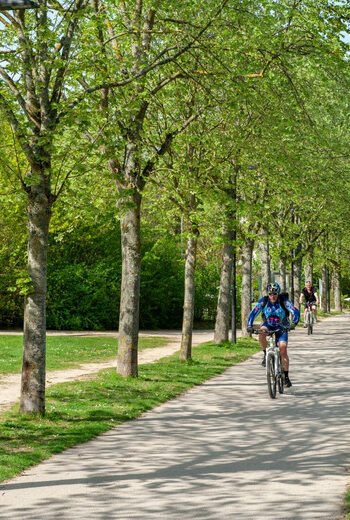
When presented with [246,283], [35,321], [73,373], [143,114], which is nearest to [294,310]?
[35,321]

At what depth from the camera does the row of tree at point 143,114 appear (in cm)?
1062

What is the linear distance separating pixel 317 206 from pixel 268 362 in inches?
820

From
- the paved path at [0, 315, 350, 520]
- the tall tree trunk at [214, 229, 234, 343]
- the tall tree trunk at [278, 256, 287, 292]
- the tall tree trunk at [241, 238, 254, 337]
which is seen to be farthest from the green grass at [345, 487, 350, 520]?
the tall tree trunk at [278, 256, 287, 292]

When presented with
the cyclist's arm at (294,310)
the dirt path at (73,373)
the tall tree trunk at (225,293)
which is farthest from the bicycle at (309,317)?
the cyclist's arm at (294,310)

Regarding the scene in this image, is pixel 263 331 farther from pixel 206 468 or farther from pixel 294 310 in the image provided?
pixel 206 468

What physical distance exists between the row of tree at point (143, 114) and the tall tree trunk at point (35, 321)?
0.01 meters

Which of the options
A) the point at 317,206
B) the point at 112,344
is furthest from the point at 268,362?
the point at 317,206

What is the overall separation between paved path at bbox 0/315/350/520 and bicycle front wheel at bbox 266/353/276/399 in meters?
0.17

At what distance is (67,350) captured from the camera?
22.2 metres

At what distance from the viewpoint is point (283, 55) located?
13.5m

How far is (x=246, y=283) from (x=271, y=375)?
15704mm

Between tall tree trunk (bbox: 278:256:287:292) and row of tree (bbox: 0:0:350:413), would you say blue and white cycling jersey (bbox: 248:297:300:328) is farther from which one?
tall tree trunk (bbox: 278:256:287:292)

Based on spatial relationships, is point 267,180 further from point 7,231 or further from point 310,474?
point 310,474

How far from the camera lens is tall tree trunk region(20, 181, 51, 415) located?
10757 mm
